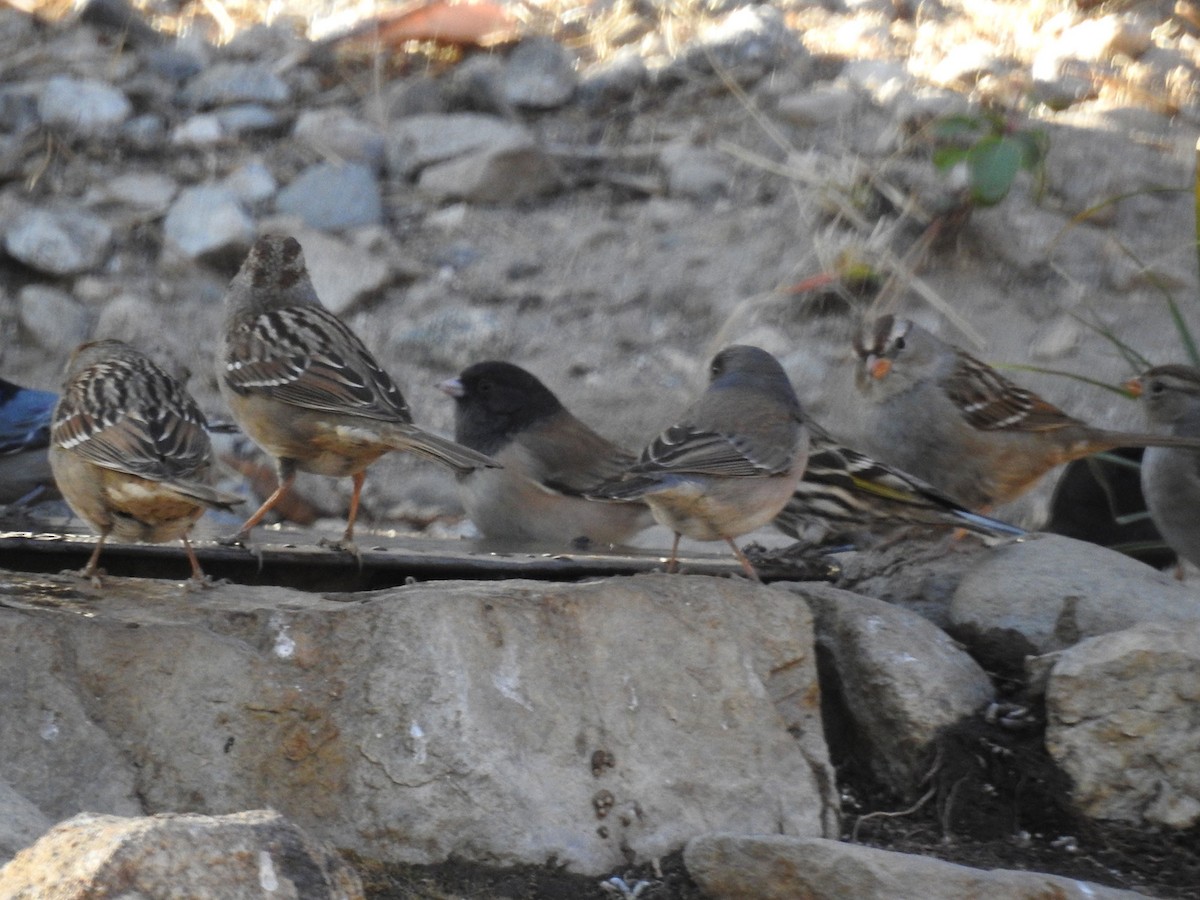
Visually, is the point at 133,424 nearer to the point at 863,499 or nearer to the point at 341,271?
the point at 863,499

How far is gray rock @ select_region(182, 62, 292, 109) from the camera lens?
9.80 meters

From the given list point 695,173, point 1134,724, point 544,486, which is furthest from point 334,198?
point 1134,724

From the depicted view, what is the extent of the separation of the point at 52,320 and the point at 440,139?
2.36m

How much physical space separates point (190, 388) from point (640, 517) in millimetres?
2852

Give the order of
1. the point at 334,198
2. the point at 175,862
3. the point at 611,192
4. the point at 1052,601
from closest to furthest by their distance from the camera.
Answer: the point at 175,862 → the point at 1052,601 → the point at 334,198 → the point at 611,192

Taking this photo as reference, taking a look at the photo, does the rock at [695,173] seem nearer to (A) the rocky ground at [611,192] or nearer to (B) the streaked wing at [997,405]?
(A) the rocky ground at [611,192]

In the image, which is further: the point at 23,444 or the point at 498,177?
the point at 498,177

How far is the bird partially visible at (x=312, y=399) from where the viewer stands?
5312 mm

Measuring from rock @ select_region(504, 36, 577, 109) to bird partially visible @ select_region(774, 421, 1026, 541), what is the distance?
4.06 metres

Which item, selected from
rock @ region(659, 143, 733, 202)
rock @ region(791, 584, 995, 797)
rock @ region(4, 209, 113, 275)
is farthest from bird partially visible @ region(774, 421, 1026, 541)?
rock @ region(4, 209, 113, 275)

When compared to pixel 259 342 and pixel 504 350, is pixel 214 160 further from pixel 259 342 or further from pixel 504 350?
pixel 259 342

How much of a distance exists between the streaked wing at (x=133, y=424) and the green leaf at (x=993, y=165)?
13.6 ft

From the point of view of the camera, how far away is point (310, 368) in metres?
5.48

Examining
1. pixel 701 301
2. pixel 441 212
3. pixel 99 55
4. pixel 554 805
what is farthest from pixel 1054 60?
pixel 554 805
